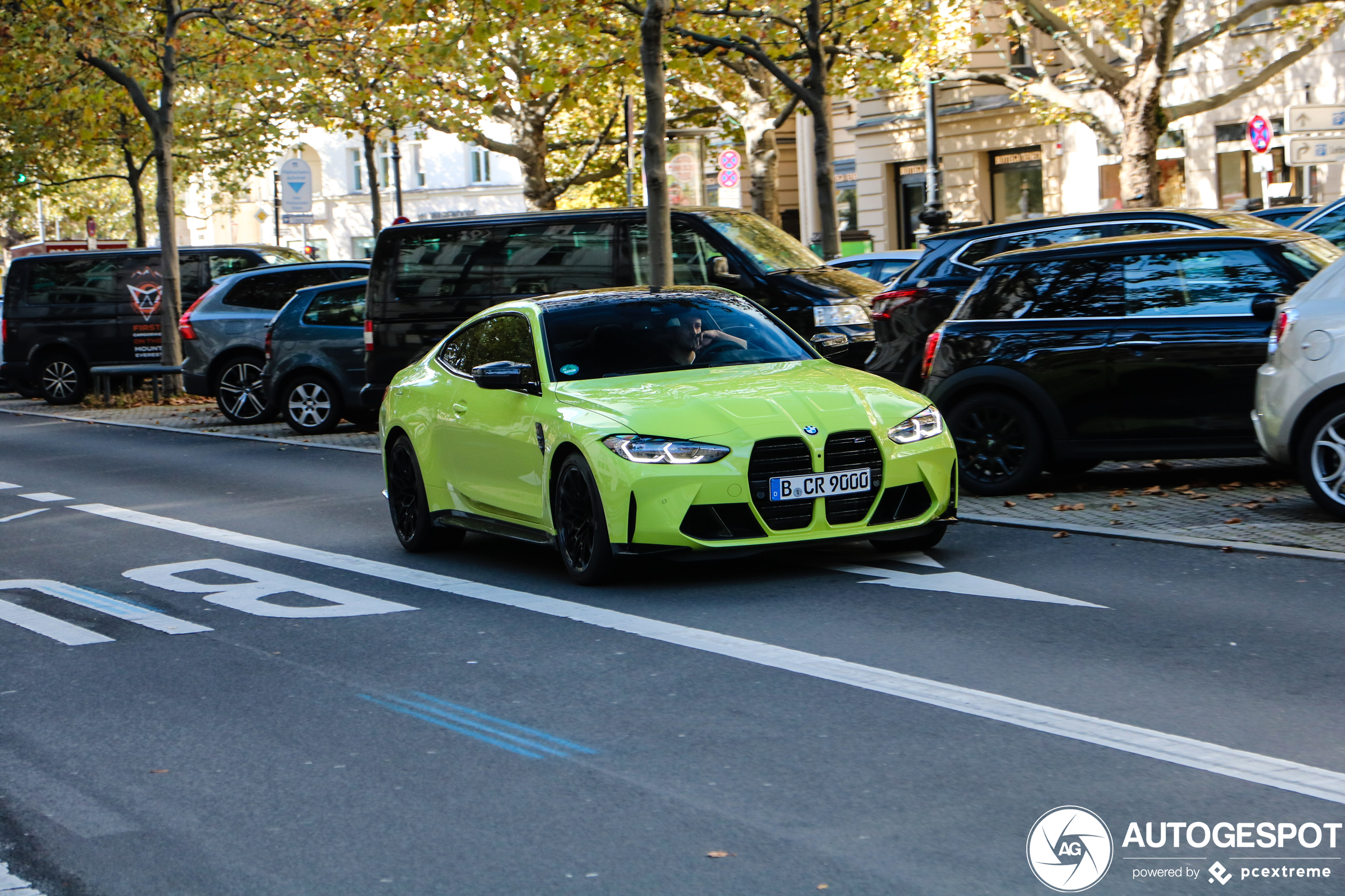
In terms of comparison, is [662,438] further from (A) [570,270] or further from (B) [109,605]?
(A) [570,270]

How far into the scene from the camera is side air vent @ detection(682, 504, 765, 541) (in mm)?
8344

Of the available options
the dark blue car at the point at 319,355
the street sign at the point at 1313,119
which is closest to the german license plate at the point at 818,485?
the dark blue car at the point at 319,355

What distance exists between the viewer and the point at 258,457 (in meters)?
17.7

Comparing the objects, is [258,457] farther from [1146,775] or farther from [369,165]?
[369,165]

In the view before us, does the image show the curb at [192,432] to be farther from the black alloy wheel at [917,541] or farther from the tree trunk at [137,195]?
the tree trunk at [137,195]

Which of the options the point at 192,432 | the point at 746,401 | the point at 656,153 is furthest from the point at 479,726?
the point at 192,432

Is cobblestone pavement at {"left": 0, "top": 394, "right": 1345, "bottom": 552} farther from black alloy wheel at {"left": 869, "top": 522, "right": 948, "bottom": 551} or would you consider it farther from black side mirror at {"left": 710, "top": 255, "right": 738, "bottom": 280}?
black side mirror at {"left": 710, "top": 255, "right": 738, "bottom": 280}

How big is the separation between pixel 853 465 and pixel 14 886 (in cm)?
480

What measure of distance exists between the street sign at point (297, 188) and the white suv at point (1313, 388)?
22247 millimetres

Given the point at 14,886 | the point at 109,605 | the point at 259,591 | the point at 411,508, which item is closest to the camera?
the point at 14,886

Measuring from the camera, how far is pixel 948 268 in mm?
13961

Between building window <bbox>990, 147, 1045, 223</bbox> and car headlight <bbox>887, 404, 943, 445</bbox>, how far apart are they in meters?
31.3

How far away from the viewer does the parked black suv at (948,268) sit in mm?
13516

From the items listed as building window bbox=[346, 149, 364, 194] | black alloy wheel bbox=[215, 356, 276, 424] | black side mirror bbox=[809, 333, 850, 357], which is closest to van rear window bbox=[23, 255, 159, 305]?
black alloy wheel bbox=[215, 356, 276, 424]
